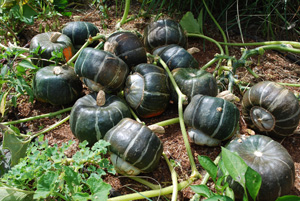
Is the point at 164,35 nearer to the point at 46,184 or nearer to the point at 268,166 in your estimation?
the point at 268,166

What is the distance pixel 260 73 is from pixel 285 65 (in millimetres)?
438

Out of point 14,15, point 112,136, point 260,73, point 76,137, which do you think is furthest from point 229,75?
point 14,15

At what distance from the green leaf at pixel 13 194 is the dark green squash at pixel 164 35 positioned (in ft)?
7.56

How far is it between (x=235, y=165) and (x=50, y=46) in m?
2.66

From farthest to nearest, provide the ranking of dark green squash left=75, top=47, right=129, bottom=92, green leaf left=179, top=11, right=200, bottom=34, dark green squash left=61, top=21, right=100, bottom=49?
green leaf left=179, top=11, right=200, bottom=34 < dark green squash left=61, top=21, right=100, bottom=49 < dark green squash left=75, top=47, right=129, bottom=92

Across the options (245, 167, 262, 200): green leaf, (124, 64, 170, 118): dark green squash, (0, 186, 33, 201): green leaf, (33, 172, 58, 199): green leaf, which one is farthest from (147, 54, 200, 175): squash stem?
(0, 186, 33, 201): green leaf

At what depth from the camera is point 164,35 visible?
12.3ft

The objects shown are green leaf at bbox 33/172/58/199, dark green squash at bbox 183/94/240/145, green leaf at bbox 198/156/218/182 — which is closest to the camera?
green leaf at bbox 33/172/58/199

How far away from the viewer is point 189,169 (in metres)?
2.78

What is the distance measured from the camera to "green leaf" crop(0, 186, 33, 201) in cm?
222

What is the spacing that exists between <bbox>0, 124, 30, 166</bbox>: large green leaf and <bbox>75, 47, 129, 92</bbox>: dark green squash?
0.88 metres

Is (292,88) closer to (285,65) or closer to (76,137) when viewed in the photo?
(285,65)

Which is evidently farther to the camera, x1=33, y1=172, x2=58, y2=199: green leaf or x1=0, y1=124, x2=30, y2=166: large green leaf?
x1=0, y1=124, x2=30, y2=166: large green leaf

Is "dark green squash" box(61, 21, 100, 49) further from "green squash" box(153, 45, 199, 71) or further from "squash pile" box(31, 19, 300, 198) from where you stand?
"green squash" box(153, 45, 199, 71)
